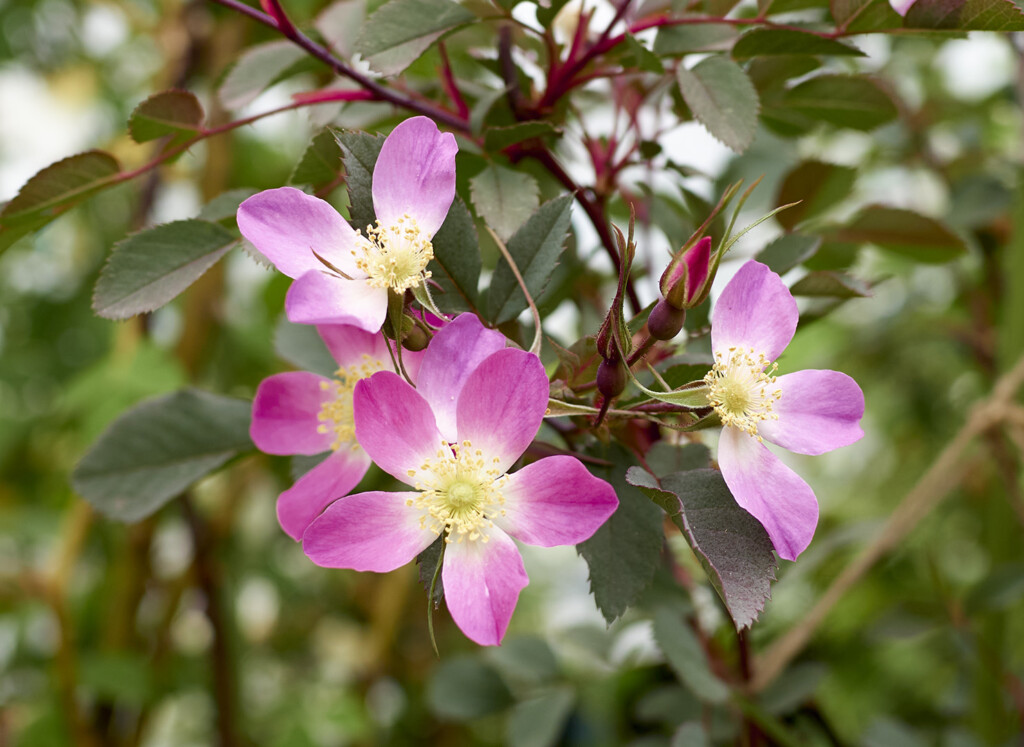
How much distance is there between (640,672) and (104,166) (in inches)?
23.1

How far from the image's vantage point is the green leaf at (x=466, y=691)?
66cm

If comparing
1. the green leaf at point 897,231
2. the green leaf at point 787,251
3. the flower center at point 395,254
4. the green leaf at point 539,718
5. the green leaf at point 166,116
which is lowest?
the green leaf at point 539,718

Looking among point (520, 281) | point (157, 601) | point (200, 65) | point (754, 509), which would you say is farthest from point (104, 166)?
point (157, 601)

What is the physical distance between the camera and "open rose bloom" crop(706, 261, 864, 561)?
0.29 meters

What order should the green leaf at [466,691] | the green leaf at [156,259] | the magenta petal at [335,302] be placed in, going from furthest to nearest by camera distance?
the green leaf at [466,691] < the green leaf at [156,259] < the magenta petal at [335,302]

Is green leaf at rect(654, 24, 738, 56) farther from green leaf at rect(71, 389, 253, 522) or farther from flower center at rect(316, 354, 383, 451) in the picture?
green leaf at rect(71, 389, 253, 522)

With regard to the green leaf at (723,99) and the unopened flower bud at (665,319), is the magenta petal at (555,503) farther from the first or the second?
the green leaf at (723,99)

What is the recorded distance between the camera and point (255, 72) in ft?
1.49

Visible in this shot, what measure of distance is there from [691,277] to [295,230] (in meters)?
0.15

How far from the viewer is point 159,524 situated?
2.73 ft

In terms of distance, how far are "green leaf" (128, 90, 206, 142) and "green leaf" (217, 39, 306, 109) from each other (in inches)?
1.8

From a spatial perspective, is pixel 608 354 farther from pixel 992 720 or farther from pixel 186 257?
pixel 992 720

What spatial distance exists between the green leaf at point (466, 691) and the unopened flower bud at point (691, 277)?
497mm

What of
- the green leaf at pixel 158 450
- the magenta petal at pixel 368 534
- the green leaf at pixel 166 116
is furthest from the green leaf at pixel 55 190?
the magenta petal at pixel 368 534
